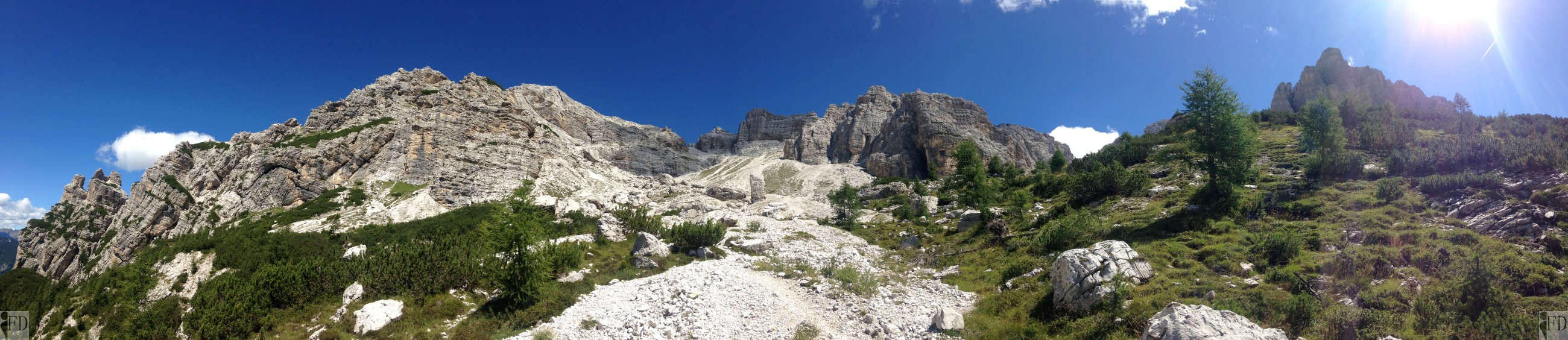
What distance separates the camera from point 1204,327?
809 centimetres

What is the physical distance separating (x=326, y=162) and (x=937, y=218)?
7577 cm

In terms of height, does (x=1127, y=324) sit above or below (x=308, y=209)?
below

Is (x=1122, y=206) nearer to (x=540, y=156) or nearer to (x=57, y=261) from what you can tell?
(x=540, y=156)

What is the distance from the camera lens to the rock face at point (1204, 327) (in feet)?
26.4

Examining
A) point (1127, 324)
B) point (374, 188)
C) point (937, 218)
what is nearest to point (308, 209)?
point (374, 188)

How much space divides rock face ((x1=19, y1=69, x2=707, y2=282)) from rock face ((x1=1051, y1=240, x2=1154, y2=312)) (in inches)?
2038

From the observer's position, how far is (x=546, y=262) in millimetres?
16703

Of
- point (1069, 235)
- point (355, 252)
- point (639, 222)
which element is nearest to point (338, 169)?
point (355, 252)

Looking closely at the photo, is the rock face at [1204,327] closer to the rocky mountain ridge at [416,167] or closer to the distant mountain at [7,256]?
the rocky mountain ridge at [416,167]

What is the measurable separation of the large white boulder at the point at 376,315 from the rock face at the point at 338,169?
39977mm

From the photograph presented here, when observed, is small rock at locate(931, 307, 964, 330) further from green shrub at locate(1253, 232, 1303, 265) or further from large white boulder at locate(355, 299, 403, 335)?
large white boulder at locate(355, 299, 403, 335)

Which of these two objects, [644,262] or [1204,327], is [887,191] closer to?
[644,262]

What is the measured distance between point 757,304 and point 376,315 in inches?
474

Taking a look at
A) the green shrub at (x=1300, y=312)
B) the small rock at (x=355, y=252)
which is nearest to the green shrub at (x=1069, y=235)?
the green shrub at (x=1300, y=312)
